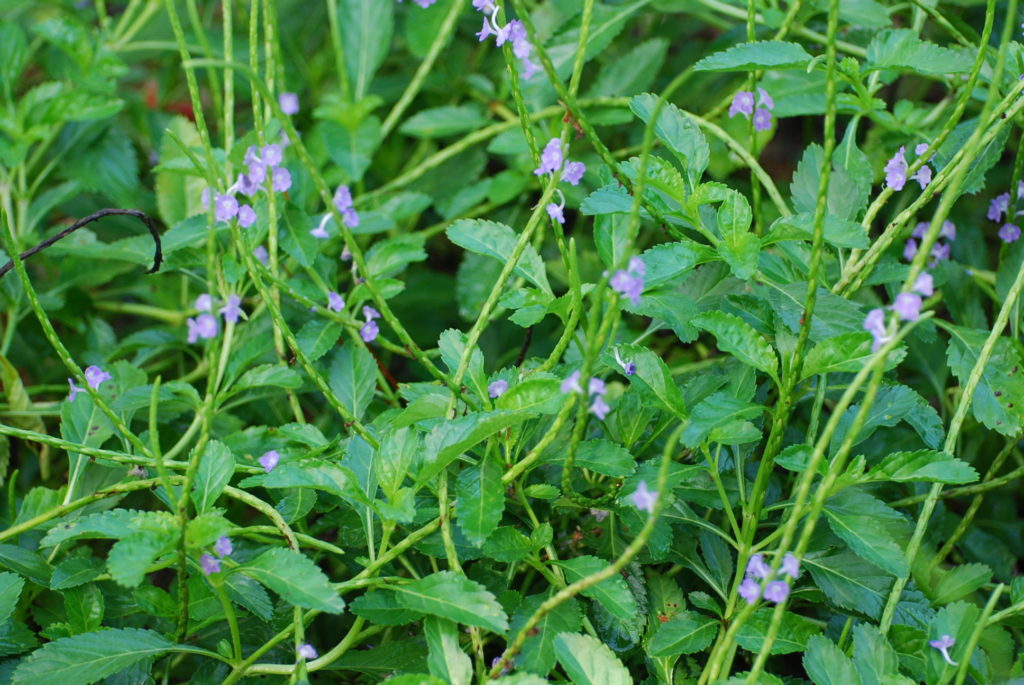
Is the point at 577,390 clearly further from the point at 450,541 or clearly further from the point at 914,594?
the point at 914,594

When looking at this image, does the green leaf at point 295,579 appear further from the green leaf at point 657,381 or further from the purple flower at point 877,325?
the purple flower at point 877,325

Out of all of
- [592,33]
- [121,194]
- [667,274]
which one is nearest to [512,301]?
[667,274]

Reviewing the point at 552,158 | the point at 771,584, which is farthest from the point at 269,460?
the point at 771,584

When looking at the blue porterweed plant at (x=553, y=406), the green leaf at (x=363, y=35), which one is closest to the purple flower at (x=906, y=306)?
the blue porterweed plant at (x=553, y=406)

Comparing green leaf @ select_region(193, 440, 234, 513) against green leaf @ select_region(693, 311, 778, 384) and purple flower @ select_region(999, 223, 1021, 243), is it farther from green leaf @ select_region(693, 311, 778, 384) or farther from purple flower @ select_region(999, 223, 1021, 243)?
purple flower @ select_region(999, 223, 1021, 243)

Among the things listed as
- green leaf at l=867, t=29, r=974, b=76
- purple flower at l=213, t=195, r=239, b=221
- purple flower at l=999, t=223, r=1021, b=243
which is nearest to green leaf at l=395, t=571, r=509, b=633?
purple flower at l=213, t=195, r=239, b=221

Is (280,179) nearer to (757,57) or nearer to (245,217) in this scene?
(245,217)
